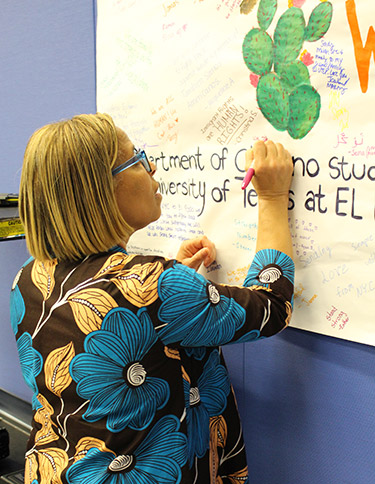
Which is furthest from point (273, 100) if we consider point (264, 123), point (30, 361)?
point (30, 361)

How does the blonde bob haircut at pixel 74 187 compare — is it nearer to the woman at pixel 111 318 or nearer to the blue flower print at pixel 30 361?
the woman at pixel 111 318

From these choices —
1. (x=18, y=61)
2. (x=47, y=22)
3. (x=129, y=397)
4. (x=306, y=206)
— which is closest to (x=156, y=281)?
(x=129, y=397)

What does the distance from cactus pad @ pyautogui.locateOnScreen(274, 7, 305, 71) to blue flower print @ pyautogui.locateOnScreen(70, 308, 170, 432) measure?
56 cm

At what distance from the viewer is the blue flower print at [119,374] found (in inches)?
31.4

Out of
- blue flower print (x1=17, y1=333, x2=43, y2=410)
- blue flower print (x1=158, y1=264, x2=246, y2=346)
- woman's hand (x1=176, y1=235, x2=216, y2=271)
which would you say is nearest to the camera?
blue flower print (x1=158, y1=264, x2=246, y2=346)

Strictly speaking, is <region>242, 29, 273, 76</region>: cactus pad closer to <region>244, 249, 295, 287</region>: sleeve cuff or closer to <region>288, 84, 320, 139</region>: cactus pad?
<region>288, 84, 320, 139</region>: cactus pad

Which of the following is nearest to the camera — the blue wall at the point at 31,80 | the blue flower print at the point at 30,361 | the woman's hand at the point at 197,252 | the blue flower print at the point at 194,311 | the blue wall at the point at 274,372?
the blue flower print at the point at 194,311

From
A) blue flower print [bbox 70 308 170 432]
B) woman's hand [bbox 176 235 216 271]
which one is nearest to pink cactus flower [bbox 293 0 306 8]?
woman's hand [bbox 176 235 216 271]

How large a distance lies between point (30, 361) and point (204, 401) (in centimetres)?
33

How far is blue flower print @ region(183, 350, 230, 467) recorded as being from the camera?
93 cm

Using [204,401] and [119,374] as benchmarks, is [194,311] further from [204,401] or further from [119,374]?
[204,401]

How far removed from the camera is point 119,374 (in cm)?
81

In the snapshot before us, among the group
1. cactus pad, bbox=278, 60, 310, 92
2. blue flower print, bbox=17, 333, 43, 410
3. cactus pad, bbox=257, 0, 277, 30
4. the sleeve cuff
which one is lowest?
blue flower print, bbox=17, 333, 43, 410

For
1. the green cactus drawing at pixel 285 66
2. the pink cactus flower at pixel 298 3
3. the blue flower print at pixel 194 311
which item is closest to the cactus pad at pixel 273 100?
the green cactus drawing at pixel 285 66
